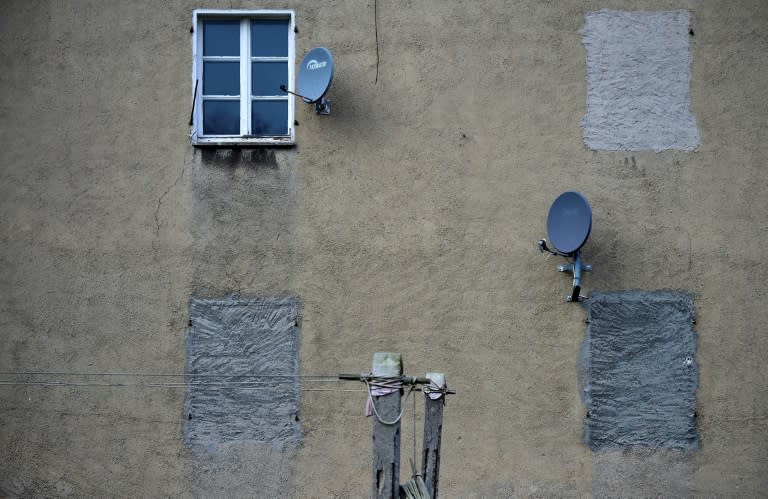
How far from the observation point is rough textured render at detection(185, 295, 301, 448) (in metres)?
10.6

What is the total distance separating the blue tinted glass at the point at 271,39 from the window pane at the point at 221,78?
0.28m

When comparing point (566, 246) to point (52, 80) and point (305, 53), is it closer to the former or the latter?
point (305, 53)

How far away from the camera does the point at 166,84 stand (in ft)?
36.2

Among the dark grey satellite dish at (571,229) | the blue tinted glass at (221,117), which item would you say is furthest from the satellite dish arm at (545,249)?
the blue tinted glass at (221,117)

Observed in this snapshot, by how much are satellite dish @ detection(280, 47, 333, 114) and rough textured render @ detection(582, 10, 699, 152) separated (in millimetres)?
2734

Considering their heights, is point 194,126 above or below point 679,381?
above

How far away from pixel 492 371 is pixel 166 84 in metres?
4.55

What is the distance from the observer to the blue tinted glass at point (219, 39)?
1121 cm

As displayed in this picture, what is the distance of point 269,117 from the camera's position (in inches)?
439

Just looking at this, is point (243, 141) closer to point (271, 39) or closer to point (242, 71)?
point (242, 71)

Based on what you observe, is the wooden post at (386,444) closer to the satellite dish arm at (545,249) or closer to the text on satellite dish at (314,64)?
the satellite dish arm at (545,249)

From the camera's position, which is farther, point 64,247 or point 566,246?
point 64,247

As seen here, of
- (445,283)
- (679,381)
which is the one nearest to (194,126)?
(445,283)

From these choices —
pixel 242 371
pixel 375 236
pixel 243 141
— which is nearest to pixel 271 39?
pixel 243 141
